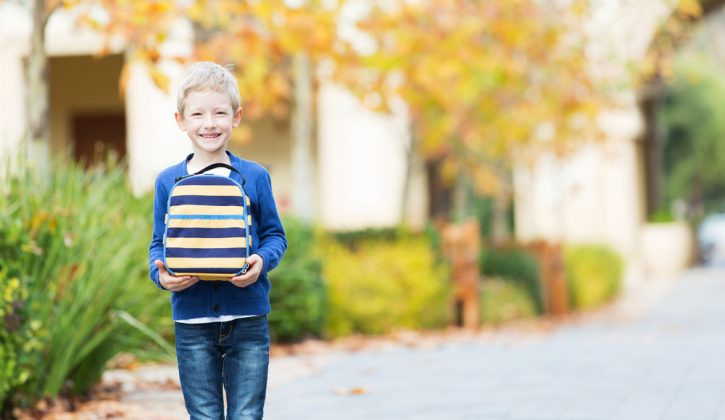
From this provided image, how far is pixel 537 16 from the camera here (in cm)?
1516

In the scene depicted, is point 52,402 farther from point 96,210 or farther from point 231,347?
point 231,347

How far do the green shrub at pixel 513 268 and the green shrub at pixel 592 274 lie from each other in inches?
95.0

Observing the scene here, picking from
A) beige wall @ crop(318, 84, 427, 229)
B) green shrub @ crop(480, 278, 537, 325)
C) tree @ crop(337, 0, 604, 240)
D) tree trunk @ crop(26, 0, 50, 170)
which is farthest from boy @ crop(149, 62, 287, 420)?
beige wall @ crop(318, 84, 427, 229)

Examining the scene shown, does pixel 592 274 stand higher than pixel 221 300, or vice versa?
pixel 221 300

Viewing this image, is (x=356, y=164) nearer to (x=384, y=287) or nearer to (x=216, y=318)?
(x=384, y=287)

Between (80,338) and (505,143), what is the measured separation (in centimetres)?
1059

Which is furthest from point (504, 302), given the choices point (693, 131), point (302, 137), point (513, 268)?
point (693, 131)

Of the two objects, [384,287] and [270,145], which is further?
[270,145]

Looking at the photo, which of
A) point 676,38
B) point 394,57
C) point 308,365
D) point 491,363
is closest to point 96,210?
point 308,365

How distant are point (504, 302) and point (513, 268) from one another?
3.37ft

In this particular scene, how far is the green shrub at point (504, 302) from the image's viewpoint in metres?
14.2

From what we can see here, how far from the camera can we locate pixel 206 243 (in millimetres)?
3893

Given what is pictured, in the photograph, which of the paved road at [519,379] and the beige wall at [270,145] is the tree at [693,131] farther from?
the paved road at [519,379]

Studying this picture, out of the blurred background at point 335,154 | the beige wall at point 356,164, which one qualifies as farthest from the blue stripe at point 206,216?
the beige wall at point 356,164
